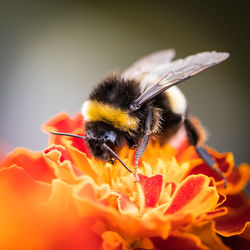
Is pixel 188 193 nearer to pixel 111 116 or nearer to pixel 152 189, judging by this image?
pixel 152 189

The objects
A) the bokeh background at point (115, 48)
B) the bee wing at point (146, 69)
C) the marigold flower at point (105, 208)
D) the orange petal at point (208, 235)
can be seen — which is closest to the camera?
the marigold flower at point (105, 208)

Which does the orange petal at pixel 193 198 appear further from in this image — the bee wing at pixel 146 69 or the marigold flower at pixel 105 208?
the bee wing at pixel 146 69

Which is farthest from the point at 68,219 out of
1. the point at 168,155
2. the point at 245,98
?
the point at 245,98

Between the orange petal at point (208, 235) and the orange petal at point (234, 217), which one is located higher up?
the orange petal at point (208, 235)

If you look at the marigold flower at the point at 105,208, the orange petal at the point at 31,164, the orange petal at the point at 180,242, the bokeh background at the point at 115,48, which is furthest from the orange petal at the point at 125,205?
the bokeh background at the point at 115,48

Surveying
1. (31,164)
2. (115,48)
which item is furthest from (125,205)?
(115,48)

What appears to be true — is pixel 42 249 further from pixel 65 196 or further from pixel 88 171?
pixel 88 171
